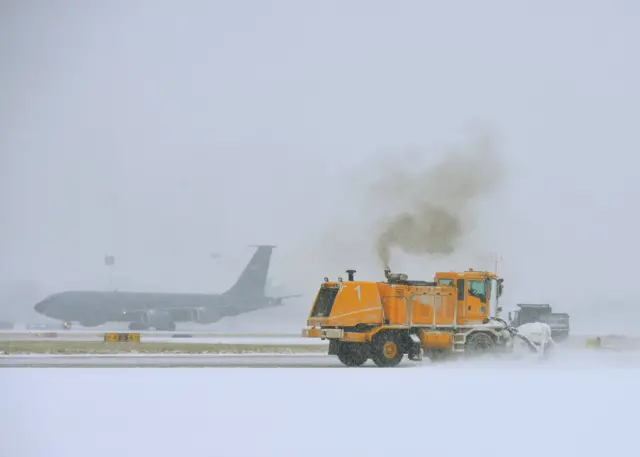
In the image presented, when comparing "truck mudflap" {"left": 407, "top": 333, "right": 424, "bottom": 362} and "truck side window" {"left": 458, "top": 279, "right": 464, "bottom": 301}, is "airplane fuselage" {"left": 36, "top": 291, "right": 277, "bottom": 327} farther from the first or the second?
"truck mudflap" {"left": 407, "top": 333, "right": 424, "bottom": 362}

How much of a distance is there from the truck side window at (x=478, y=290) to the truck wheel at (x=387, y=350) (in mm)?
4379

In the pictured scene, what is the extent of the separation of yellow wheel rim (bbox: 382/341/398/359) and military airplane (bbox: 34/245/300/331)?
2354 inches

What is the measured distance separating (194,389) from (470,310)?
1741cm

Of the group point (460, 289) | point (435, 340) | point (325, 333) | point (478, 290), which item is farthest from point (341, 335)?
point (478, 290)

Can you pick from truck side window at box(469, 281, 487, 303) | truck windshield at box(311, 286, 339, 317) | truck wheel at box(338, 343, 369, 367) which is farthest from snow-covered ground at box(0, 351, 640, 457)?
truck side window at box(469, 281, 487, 303)

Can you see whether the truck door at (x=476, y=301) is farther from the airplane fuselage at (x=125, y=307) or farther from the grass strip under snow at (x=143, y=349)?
the airplane fuselage at (x=125, y=307)

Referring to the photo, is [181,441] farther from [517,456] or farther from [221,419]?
[517,456]

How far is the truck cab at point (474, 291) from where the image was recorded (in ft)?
136

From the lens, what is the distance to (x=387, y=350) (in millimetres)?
39500

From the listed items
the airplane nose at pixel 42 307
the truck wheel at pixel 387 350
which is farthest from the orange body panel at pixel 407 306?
the airplane nose at pixel 42 307

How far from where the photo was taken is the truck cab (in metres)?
41.6

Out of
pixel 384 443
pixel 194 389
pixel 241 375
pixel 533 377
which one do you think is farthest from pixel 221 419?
pixel 533 377

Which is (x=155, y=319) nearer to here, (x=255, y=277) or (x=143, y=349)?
(x=255, y=277)

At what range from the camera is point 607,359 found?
46844mm
